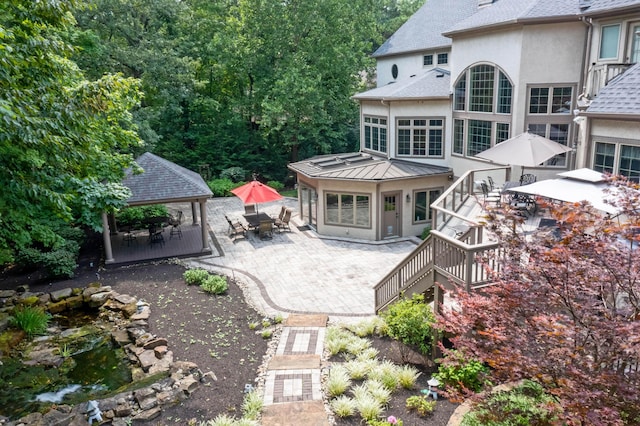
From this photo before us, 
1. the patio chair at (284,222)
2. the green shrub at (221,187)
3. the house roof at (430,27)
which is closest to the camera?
the patio chair at (284,222)

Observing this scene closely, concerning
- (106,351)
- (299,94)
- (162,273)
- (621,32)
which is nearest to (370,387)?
(106,351)

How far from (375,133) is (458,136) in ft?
15.8

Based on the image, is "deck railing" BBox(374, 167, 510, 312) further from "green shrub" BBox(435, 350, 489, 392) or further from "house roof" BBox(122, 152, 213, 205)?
"house roof" BBox(122, 152, 213, 205)

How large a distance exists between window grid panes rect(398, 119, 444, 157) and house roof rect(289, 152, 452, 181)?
2.11ft

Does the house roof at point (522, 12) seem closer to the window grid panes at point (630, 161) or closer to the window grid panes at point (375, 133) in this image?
the window grid panes at point (630, 161)

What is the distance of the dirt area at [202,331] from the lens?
8.28 m

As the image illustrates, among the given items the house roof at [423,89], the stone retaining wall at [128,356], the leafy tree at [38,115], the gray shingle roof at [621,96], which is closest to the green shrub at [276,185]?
the house roof at [423,89]

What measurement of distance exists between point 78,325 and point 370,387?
28.5ft

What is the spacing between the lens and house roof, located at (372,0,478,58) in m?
24.6

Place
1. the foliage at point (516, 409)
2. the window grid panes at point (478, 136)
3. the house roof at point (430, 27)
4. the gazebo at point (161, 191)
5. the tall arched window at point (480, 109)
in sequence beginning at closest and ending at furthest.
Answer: the foliage at point (516, 409)
the gazebo at point (161, 191)
the tall arched window at point (480, 109)
the window grid panes at point (478, 136)
the house roof at point (430, 27)

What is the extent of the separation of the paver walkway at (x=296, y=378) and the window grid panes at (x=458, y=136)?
1142 cm

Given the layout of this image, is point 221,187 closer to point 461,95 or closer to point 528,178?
point 461,95

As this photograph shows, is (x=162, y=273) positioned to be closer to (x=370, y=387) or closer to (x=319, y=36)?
(x=370, y=387)

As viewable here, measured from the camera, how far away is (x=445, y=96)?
2012cm
